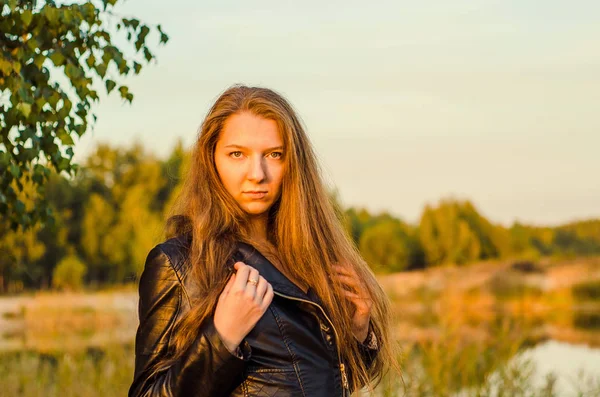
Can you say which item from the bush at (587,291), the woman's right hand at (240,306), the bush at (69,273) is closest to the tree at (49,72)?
the woman's right hand at (240,306)

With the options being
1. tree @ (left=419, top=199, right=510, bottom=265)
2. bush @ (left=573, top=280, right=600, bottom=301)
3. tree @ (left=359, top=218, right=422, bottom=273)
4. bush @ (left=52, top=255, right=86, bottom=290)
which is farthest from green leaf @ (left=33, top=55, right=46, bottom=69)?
bush @ (left=52, top=255, right=86, bottom=290)

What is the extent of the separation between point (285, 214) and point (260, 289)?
0.38m

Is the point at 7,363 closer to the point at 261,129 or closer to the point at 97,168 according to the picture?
the point at 261,129

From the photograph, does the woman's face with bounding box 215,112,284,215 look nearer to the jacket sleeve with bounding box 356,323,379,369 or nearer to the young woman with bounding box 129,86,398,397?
the young woman with bounding box 129,86,398,397

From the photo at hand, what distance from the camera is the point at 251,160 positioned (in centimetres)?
235

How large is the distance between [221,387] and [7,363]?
6.57 m

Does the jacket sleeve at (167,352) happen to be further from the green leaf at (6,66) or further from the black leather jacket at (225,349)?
the green leaf at (6,66)

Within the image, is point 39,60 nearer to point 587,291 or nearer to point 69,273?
point 587,291

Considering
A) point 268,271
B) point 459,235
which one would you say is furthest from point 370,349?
point 459,235

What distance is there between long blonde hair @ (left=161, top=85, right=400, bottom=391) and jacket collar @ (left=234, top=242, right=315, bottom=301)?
34 millimetres

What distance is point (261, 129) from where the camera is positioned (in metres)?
2.39

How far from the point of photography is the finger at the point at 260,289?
2146 mm

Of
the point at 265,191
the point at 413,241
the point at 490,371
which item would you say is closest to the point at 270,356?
the point at 265,191

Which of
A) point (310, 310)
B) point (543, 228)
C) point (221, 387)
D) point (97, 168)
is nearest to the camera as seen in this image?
point (221, 387)
